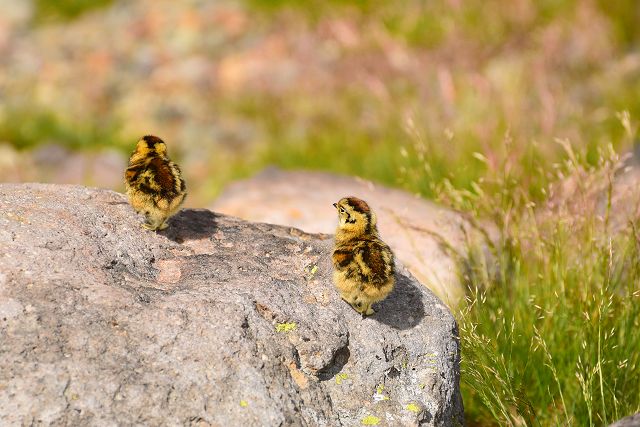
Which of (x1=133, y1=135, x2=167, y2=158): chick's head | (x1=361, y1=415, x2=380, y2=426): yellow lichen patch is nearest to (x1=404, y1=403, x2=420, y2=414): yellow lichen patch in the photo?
(x1=361, y1=415, x2=380, y2=426): yellow lichen patch

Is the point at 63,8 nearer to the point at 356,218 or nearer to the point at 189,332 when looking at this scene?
the point at 356,218

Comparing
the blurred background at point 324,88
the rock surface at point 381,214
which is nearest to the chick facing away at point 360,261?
the rock surface at point 381,214

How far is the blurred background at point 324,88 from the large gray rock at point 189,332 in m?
2.12

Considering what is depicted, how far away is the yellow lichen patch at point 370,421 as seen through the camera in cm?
432

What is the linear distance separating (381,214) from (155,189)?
3395 mm

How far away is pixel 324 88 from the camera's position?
15.0m

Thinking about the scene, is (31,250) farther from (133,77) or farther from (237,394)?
(133,77)

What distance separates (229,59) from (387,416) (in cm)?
1338

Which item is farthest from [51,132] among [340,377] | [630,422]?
[630,422]

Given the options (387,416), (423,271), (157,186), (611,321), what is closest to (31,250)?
(157,186)

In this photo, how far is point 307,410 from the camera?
4.23 m

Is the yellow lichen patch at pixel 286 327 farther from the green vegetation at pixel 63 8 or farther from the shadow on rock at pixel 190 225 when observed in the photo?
the green vegetation at pixel 63 8

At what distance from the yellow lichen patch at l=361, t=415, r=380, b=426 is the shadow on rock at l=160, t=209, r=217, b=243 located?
173 cm

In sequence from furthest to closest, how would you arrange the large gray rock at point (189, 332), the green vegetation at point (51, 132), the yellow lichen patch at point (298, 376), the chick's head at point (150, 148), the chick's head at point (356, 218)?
the green vegetation at point (51, 132)
the chick's head at point (150, 148)
the chick's head at point (356, 218)
the yellow lichen patch at point (298, 376)
the large gray rock at point (189, 332)
